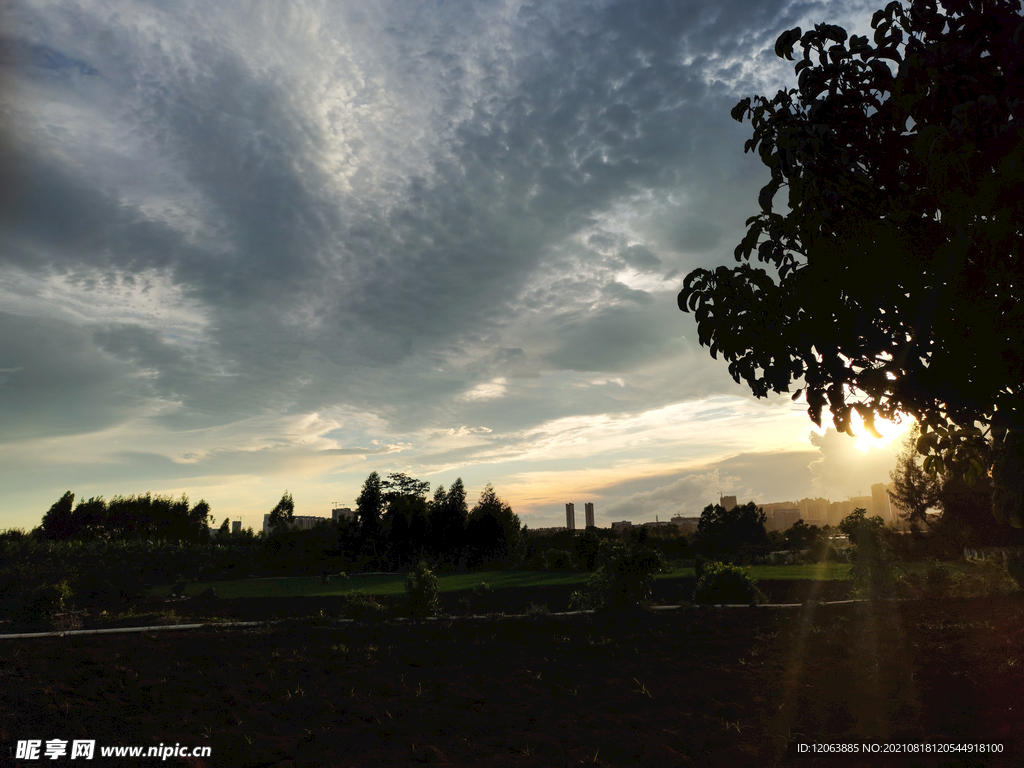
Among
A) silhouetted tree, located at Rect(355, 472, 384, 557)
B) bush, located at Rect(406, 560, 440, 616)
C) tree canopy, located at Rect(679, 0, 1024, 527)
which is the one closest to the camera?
tree canopy, located at Rect(679, 0, 1024, 527)

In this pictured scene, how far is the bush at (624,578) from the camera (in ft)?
35.5

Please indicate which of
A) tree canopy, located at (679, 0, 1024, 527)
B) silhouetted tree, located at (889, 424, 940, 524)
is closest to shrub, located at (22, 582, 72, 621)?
tree canopy, located at (679, 0, 1024, 527)

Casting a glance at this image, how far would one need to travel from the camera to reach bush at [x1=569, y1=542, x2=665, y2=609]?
10.8 meters

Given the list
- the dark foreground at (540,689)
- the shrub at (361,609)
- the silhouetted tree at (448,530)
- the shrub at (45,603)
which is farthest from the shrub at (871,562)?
the silhouetted tree at (448,530)

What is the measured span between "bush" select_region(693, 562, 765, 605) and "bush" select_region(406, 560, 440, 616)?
Result: 5704mm

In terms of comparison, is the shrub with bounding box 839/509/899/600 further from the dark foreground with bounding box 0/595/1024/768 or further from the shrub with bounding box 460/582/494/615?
the shrub with bounding box 460/582/494/615

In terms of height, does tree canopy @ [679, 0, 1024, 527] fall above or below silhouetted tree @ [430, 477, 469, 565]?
above

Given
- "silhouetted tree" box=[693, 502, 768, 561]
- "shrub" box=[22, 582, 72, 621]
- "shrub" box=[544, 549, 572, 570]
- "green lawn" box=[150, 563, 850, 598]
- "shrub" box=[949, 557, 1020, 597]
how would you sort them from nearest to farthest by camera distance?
"shrub" box=[949, 557, 1020, 597] → "shrub" box=[22, 582, 72, 621] → "green lawn" box=[150, 563, 850, 598] → "shrub" box=[544, 549, 572, 570] → "silhouetted tree" box=[693, 502, 768, 561]

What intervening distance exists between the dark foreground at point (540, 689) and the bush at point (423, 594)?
8.67 feet

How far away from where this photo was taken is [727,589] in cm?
1152

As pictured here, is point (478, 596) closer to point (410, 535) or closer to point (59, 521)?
point (410, 535)

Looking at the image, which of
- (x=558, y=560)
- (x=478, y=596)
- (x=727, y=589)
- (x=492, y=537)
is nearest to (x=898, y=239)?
(x=727, y=589)

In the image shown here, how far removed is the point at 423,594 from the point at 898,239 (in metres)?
10.9

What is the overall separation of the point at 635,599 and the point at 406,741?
6783 millimetres
